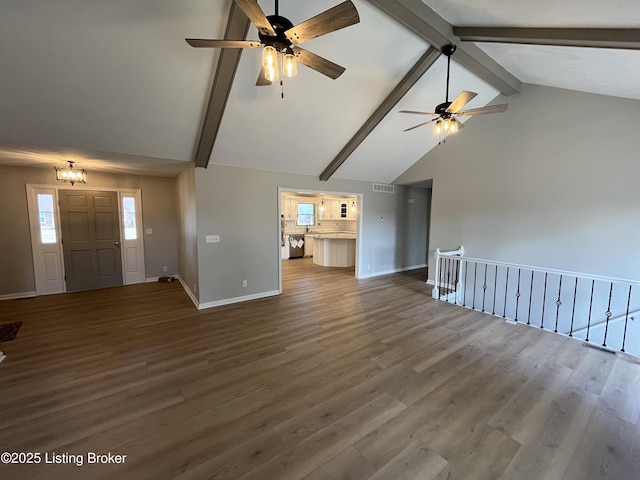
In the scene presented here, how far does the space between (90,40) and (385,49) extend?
121 inches

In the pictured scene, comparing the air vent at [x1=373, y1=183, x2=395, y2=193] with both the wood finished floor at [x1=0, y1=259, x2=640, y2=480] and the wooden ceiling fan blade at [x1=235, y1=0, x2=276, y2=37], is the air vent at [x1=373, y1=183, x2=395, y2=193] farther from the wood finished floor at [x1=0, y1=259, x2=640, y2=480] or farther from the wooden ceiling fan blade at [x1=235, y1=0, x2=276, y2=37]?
the wooden ceiling fan blade at [x1=235, y1=0, x2=276, y2=37]

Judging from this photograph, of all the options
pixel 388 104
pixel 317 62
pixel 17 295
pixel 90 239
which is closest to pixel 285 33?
pixel 317 62

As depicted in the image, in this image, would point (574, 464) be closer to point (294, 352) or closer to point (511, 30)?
point (294, 352)

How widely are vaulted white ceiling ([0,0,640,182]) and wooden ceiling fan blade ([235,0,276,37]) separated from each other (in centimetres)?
101

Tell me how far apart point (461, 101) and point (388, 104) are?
1.26 metres

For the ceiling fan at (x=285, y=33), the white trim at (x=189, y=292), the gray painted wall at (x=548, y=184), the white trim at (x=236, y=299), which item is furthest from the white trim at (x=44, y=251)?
the gray painted wall at (x=548, y=184)

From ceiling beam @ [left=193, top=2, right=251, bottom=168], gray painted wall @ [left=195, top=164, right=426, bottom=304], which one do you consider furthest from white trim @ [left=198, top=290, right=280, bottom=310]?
ceiling beam @ [left=193, top=2, right=251, bottom=168]

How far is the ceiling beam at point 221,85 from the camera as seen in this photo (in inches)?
94.0

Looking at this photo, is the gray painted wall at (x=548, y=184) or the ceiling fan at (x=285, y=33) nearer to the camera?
the ceiling fan at (x=285, y=33)

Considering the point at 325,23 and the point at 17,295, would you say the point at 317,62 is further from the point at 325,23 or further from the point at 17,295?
the point at 17,295

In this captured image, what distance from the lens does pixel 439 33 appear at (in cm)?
297

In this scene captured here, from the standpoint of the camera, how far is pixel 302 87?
10.8ft

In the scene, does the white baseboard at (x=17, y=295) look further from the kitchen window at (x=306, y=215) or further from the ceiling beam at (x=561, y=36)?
the ceiling beam at (x=561, y=36)

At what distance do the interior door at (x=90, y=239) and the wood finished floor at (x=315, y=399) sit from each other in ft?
5.29
